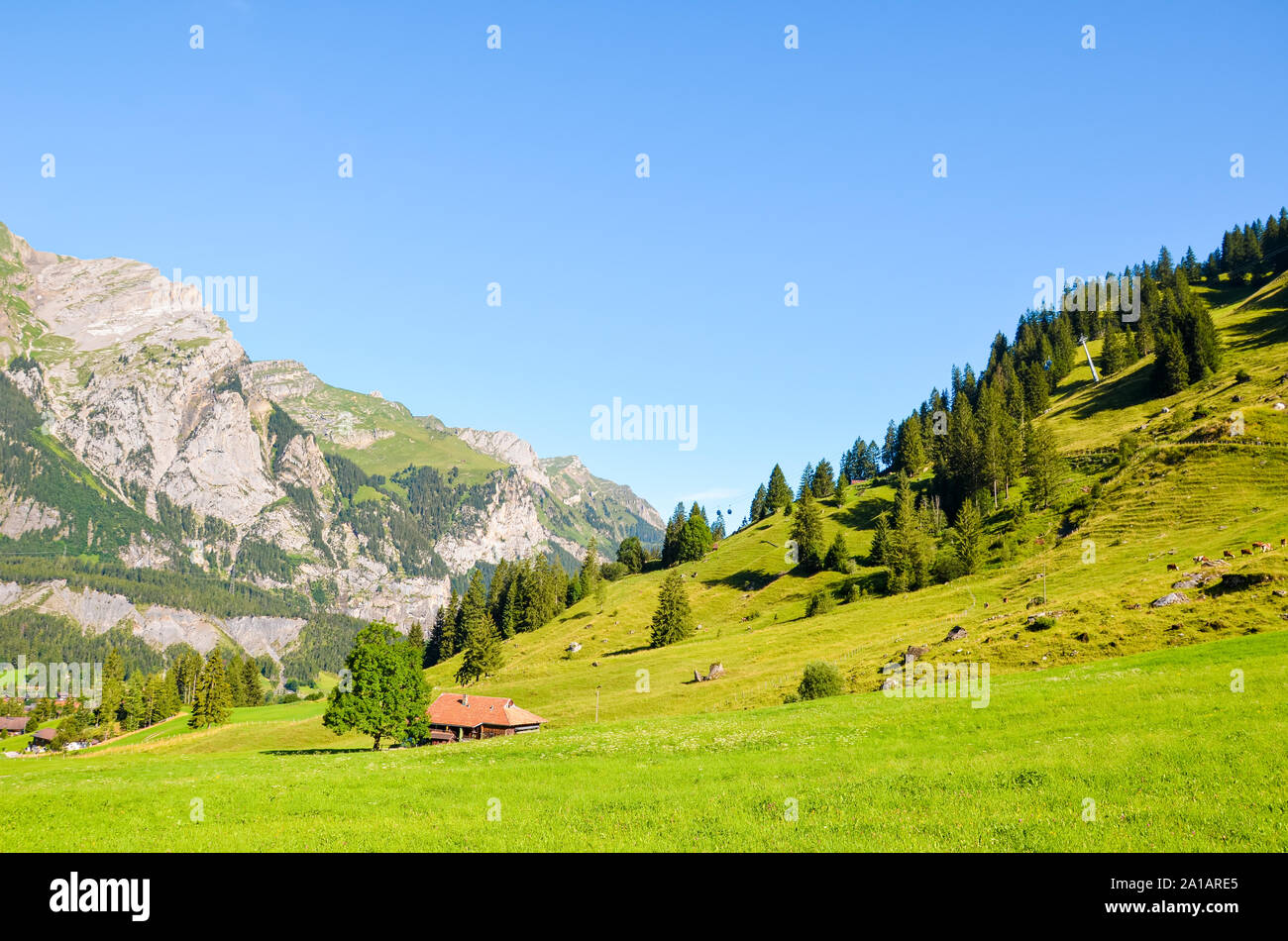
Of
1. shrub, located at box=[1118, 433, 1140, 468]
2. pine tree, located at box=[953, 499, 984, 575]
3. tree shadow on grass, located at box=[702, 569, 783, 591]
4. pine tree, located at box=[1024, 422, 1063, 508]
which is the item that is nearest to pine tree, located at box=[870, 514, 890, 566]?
pine tree, located at box=[953, 499, 984, 575]

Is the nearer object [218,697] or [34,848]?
[34,848]

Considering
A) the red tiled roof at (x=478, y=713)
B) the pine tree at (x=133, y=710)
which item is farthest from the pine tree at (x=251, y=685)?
the red tiled roof at (x=478, y=713)

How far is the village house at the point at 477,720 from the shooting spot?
7344 cm

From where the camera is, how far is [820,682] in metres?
57.6

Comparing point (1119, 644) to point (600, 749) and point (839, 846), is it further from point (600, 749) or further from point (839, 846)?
point (839, 846)

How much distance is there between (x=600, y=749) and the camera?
38312 millimetres

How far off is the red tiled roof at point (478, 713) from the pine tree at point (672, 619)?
34623 millimetres

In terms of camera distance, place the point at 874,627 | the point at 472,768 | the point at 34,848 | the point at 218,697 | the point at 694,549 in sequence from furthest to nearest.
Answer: the point at 694,549, the point at 218,697, the point at 874,627, the point at 472,768, the point at 34,848

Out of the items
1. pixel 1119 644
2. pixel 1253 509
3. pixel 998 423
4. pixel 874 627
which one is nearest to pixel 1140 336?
pixel 998 423

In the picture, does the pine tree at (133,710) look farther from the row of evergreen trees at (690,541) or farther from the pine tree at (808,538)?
the pine tree at (808,538)

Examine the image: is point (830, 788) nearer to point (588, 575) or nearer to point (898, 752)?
point (898, 752)

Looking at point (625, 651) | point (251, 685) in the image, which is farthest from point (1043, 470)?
point (251, 685)

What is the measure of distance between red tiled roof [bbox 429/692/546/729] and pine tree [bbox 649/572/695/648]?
34.6 meters
